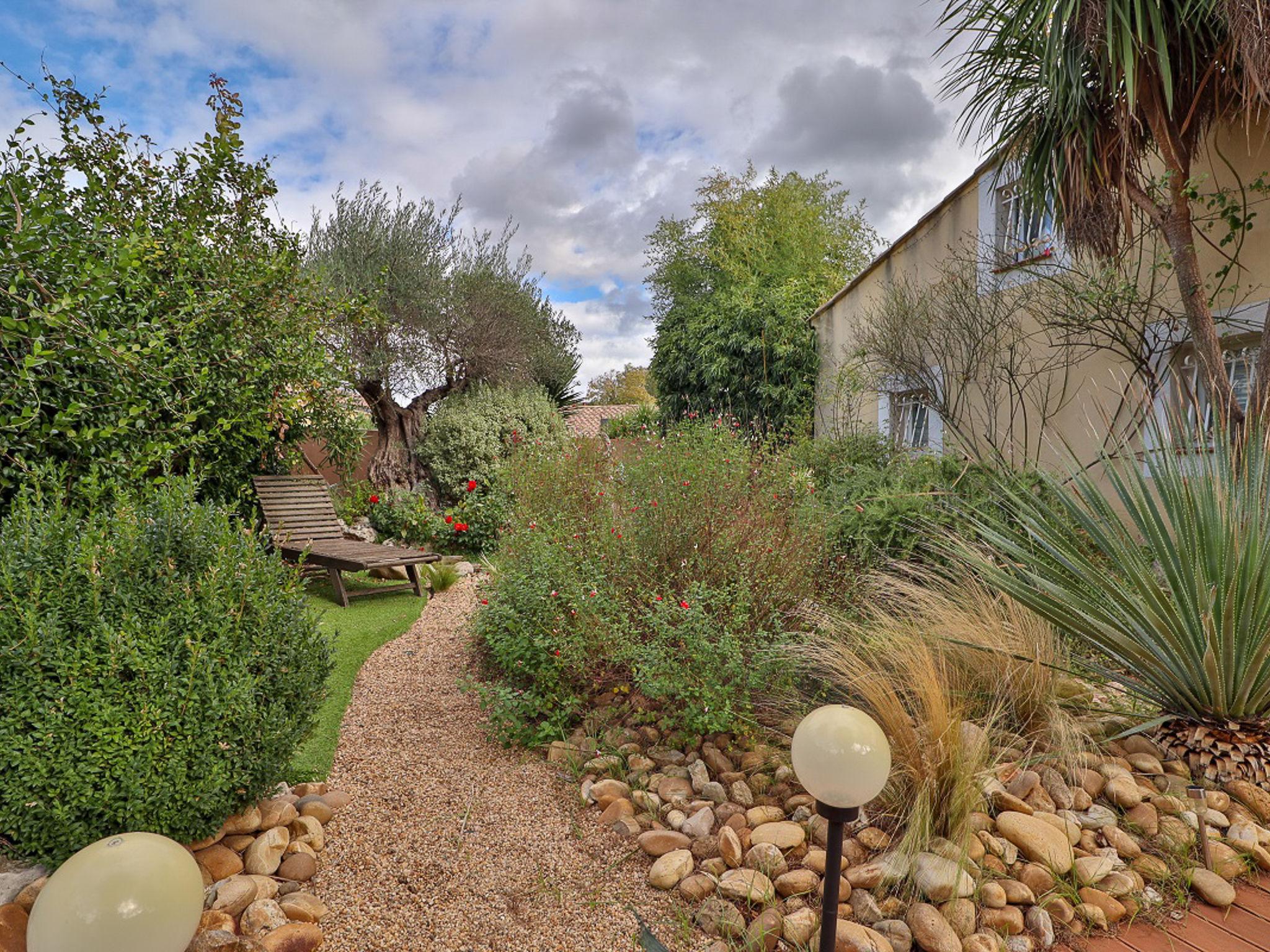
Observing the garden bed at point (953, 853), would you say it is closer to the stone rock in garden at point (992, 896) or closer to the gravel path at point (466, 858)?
the stone rock in garden at point (992, 896)

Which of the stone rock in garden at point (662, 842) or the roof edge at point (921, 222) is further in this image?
the roof edge at point (921, 222)

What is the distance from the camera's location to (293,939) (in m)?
2.11

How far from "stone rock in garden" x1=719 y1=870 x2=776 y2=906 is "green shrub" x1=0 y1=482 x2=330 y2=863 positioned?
161cm

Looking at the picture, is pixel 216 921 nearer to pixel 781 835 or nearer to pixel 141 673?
pixel 141 673

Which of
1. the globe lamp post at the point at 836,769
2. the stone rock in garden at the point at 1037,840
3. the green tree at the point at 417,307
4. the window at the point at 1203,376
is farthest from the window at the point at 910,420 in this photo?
the globe lamp post at the point at 836,769

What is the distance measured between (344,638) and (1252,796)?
5.32 metres

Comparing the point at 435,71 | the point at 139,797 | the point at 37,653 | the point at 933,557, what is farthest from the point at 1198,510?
the point at 435,71

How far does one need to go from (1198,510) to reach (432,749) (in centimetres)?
344

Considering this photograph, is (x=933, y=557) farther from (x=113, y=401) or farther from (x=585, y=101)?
(x=585, y=101)

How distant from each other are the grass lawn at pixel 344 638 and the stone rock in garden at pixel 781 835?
1.74 m

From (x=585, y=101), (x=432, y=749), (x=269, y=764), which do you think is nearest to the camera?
(x=269, y=764)

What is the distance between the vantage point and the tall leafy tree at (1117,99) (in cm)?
428

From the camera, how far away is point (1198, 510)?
100 inches

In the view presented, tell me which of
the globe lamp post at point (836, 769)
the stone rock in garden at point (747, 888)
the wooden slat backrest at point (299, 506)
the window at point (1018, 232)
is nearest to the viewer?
the globe lamp post at point (836, 769)
